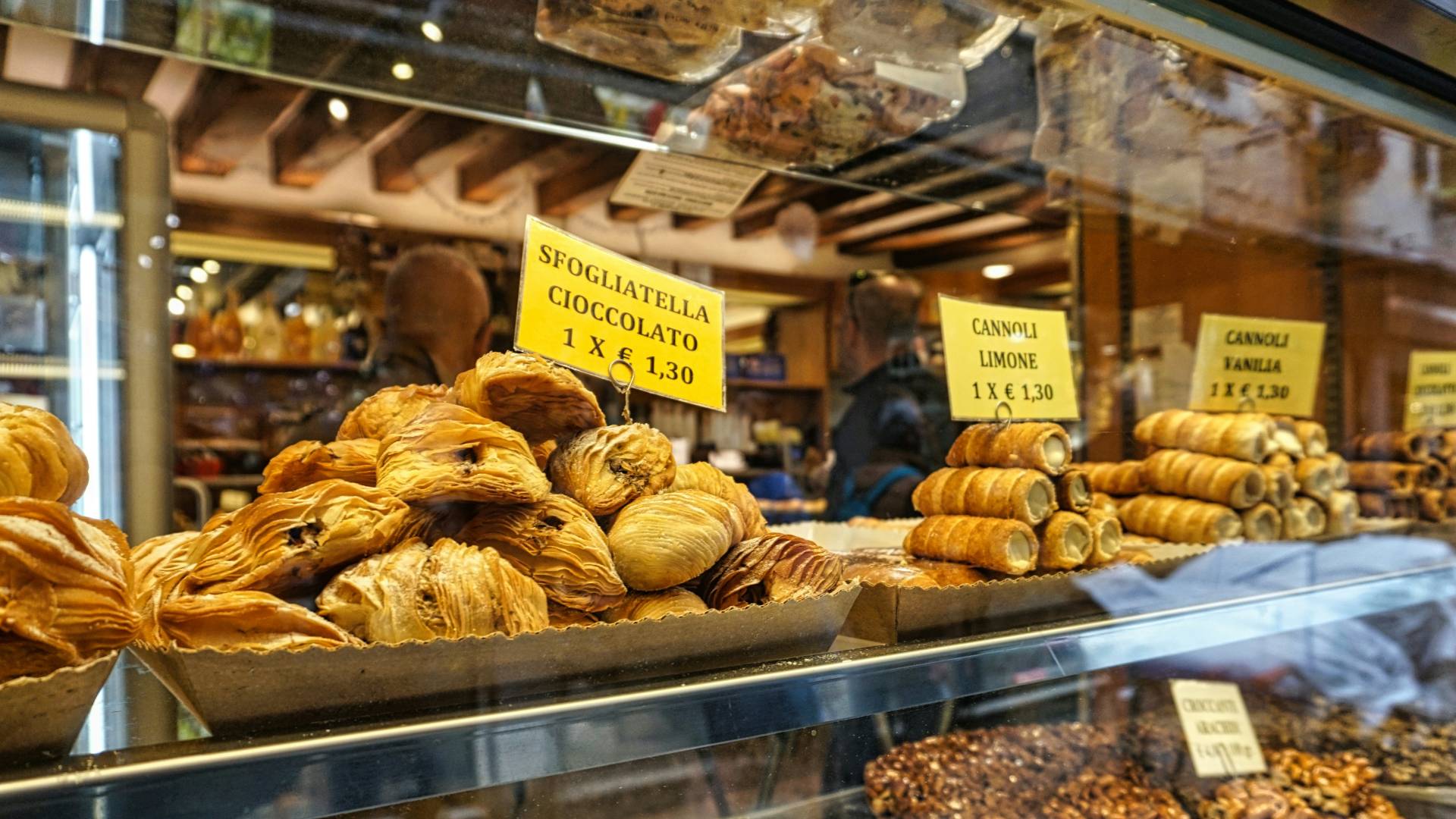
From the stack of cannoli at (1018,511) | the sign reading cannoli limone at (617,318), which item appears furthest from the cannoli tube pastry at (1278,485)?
the sign reading cannoli limone at (617,318)

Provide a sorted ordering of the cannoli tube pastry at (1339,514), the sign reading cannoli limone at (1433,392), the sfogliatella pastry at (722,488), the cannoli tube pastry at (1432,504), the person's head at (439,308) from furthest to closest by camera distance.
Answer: the person's head at (439,308)
the sign reading cannoli limone at (1433,392)
the cannoli tube pastry at (1432,504)
the cannoli tube pastry at (1339,514)
the sfogliatella pastry at (722,488)

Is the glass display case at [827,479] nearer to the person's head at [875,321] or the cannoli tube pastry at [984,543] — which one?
the cannoli tube pastry at [984,543]

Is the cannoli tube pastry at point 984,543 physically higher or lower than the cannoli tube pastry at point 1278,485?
lower

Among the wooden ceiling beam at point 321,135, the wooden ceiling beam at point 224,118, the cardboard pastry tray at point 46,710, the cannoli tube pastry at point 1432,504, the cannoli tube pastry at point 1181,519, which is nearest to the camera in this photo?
the cardboard pastry tray at point 46,710

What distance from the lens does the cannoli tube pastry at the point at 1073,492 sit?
112cm

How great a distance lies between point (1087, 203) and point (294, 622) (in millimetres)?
1649

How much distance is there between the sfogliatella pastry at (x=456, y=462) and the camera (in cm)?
66

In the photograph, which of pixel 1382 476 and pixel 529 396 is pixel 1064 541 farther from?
pixel 1382 476

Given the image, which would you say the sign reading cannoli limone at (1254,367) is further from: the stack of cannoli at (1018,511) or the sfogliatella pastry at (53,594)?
the sfogliatella pastry at (53,594)

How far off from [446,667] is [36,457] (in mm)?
266

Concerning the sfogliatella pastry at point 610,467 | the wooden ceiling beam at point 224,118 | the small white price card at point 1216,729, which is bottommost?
the small white price card at point 1216,729

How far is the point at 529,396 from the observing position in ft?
2.49

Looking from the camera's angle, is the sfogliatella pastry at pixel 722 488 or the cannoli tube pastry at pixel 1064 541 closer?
the sfogliatella pastry at pixel 722 488

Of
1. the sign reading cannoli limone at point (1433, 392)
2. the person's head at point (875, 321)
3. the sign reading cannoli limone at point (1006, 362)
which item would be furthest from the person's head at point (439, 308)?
the sign reading cannoli limone at point (1433, 392)
